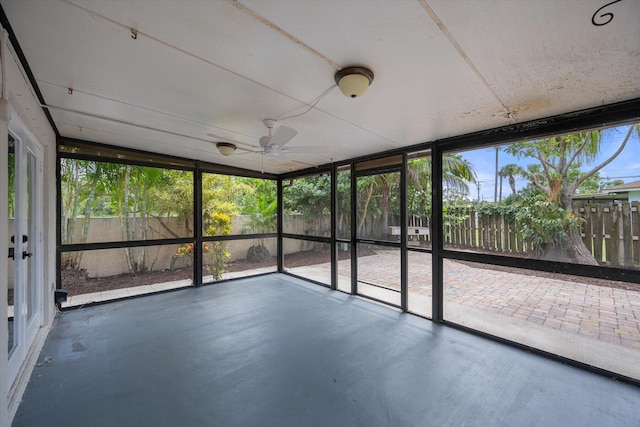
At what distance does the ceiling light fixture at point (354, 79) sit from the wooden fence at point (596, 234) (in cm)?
231

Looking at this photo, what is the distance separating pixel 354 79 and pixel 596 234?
104 inches

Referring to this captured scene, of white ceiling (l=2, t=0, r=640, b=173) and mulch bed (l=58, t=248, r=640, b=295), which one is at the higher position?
white ceiling (l=2, t=0, r=640, b=173)

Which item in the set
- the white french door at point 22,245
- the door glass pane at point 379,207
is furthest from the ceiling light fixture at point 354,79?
the white french door at point 22,245

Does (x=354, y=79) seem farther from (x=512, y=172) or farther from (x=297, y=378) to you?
(x=297, y=378)

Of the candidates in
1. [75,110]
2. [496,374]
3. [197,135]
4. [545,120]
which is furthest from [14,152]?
[545,120]

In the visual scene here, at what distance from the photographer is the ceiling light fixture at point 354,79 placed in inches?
69.5

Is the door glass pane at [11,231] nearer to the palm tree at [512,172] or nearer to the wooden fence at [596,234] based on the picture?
the wooden fence at [596,234]

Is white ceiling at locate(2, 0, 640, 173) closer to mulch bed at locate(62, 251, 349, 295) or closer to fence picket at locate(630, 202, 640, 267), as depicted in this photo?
fence picket at locate(630, 202, 640, 267)

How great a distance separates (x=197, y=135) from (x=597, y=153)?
166 inches

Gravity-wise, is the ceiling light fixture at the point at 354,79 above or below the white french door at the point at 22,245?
above

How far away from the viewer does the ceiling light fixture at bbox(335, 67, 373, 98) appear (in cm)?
176

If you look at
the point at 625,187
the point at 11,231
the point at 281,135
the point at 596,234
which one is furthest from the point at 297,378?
the point at 625,187

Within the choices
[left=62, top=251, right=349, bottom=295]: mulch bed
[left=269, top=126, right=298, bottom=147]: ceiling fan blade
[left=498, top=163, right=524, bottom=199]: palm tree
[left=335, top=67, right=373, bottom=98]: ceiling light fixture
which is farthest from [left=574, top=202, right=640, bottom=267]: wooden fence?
[left=62, top=251, right=349, bottom=295]: mulch bed

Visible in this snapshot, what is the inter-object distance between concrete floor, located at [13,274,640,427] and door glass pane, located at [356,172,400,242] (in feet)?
4.25
